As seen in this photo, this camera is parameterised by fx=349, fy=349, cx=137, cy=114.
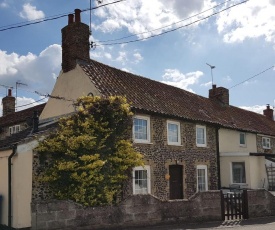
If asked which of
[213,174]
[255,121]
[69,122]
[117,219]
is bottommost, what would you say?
[117,219]

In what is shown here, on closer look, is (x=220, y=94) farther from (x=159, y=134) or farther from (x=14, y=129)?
(x=14, y=129)

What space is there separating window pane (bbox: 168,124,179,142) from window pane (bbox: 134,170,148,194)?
2.85 meters

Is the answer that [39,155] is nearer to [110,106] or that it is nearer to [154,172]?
[110,106]

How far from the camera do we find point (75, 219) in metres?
12.3

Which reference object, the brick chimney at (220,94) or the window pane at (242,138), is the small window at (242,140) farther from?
the brick chimney at (220,94)

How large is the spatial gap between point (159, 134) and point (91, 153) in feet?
18.4

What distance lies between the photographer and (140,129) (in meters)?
18.1

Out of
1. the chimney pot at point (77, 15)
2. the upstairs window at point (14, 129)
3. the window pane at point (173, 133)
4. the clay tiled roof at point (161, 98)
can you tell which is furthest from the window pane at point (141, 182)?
the upstairs window at point (14, 129)

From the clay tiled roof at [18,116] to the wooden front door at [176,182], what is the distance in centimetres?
1378

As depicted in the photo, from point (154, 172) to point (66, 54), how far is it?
8150 millimetres

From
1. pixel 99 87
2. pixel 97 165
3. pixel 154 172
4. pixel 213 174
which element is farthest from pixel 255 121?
pixel 97 165

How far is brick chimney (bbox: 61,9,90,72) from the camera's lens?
1927cm

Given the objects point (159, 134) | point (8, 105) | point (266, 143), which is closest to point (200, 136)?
point (159, 134)

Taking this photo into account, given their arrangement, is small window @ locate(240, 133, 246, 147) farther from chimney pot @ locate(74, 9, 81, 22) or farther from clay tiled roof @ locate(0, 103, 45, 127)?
clay tiled roof @ locate(0, 103, 45, 127)
